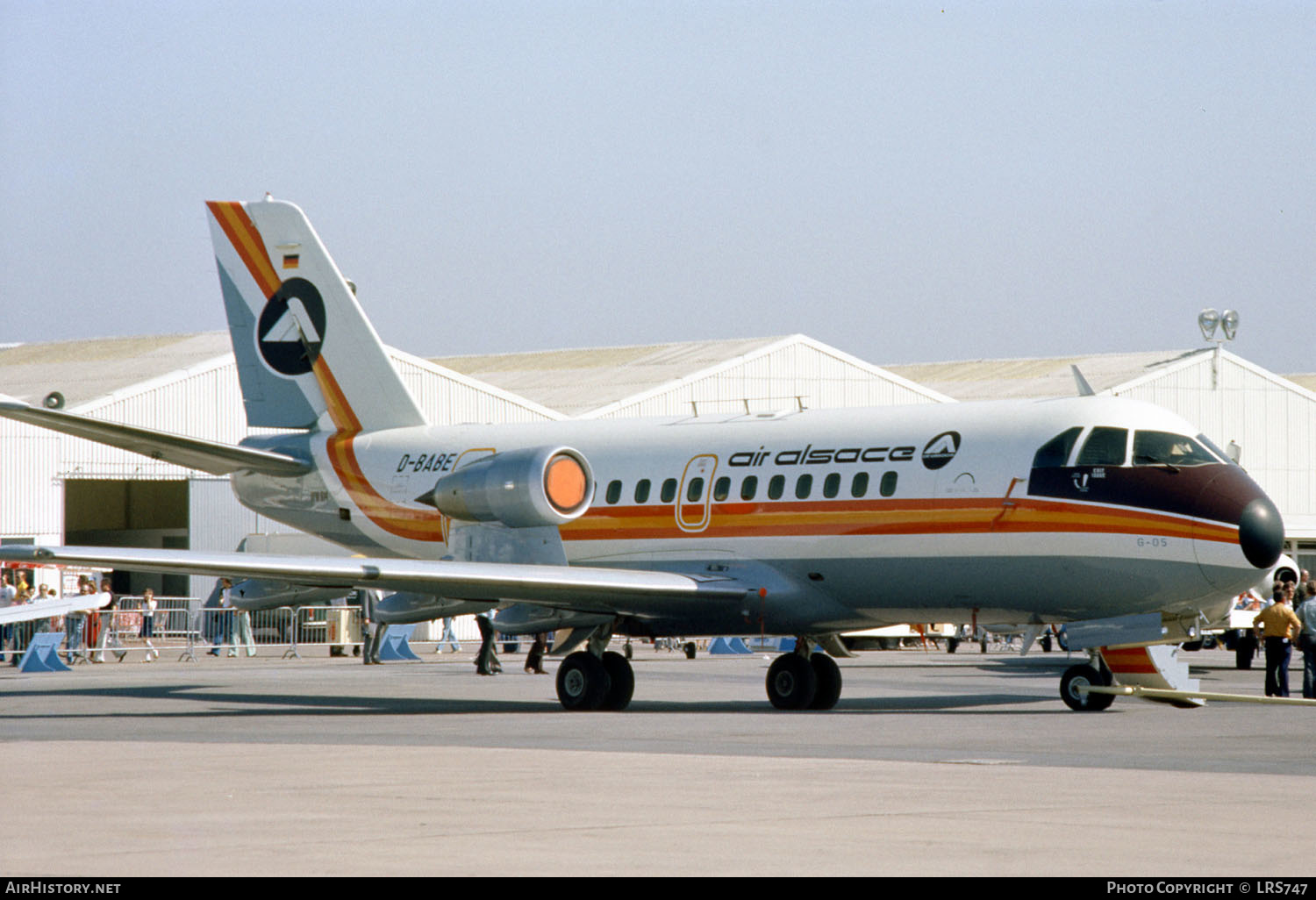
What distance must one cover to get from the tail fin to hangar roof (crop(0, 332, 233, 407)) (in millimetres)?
20880

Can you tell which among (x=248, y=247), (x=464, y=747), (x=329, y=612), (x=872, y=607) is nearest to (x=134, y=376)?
(x=329, y=612)

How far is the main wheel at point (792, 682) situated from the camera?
24.7 metres

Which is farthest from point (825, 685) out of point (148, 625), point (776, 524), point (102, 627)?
point (148, 625)

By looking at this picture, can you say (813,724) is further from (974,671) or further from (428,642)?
(428,642)

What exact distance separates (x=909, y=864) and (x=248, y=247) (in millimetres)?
23648

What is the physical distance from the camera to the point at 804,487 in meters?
24.5

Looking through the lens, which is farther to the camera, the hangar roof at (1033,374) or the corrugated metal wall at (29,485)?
the hangar roof at (1033,374)

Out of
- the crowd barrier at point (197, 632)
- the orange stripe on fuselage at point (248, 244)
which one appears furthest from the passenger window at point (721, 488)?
the crowd barrier at point (197, 632)

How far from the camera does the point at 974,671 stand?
36.5m

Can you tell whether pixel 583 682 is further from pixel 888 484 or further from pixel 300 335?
pixel 300 335

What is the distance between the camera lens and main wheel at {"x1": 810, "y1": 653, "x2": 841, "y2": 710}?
24.8 meters

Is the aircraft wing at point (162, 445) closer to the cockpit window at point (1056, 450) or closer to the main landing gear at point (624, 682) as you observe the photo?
the main landing gear at point (624, 682)

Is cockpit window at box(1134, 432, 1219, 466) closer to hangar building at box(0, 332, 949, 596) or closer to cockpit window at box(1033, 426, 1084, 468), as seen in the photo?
cockpit window at box(1033, 426, 1084, 468)

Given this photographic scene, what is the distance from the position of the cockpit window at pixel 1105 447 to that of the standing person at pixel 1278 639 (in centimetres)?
483
